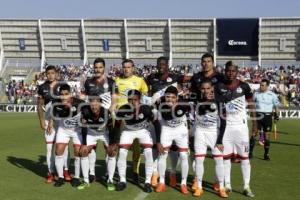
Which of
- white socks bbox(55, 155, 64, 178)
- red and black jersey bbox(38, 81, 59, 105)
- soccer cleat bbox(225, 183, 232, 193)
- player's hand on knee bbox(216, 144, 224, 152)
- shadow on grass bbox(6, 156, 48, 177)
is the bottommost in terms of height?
shadow on grass bbox(6, 156, 48, 177)

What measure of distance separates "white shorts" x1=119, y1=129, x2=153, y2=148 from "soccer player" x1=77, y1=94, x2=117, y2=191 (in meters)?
0.25

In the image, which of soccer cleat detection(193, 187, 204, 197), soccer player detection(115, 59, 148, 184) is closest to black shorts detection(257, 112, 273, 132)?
soccer player detection(115, 59, 148, 184)

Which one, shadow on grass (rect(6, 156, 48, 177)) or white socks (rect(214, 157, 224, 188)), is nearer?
white socks (rect(214, 157, 224, 188))

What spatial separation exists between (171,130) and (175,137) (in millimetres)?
160

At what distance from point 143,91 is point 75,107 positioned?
145 centimetres

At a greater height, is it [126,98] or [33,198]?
[126,98]

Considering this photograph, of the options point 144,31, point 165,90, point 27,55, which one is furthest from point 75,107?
point 27,55

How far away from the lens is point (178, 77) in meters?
10.2

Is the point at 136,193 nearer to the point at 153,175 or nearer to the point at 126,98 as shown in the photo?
the point at 153,175

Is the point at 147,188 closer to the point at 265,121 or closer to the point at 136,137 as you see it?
the point at 136,137

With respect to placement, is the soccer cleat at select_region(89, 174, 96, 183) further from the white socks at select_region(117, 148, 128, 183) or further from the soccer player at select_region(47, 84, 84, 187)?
the white socks at select_region(117, 148, 128, 183)

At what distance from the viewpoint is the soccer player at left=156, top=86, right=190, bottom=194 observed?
9258 millimetres

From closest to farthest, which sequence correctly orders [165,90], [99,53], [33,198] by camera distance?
[33,198]
[165,90]
[99,53]

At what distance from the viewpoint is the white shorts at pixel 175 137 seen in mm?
9320
